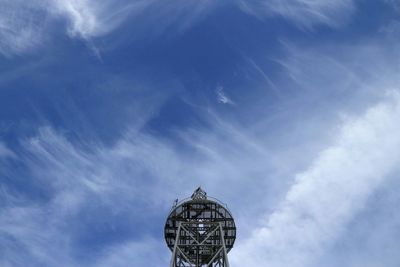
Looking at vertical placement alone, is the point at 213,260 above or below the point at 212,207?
below

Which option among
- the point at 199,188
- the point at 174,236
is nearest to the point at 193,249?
the point at 174,236

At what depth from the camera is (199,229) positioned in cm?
5209

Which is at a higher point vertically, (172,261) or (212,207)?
(212,207)

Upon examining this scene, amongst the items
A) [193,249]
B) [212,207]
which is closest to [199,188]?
[212,207]

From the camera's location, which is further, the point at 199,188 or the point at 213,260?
the point at 199,188

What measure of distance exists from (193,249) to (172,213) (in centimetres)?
364

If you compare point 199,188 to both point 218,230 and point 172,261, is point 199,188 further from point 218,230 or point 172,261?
point 172,261

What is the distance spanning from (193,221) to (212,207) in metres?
2.09

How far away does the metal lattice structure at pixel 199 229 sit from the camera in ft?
167

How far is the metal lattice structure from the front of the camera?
50.8m

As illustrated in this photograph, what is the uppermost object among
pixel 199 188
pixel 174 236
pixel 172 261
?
pixel 199 188

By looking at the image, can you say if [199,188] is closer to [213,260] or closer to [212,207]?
[212,207]

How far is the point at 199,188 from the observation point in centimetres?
5347

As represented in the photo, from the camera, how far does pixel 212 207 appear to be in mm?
52219
